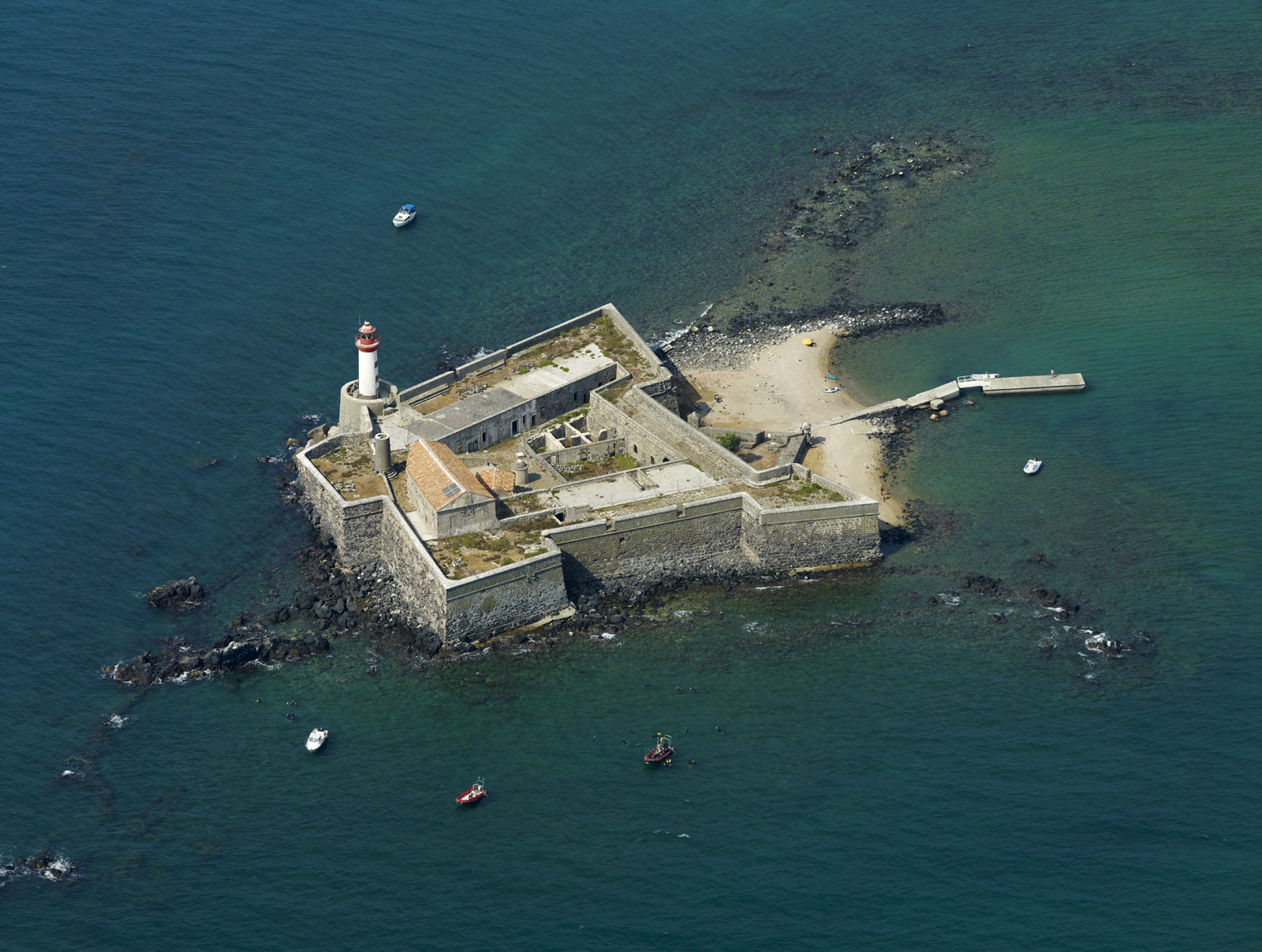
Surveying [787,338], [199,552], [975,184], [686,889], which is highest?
[975,184]

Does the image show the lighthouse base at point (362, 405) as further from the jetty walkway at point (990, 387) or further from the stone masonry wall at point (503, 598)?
the jetty walkway at point (990, 387)

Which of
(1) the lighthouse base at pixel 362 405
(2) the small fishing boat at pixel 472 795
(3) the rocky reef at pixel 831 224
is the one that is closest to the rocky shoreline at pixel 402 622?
(1) the lighthouse base at pixel 362 405

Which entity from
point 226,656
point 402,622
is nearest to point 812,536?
point 402,622

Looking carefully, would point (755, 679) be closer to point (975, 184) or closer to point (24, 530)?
point (24, 530)

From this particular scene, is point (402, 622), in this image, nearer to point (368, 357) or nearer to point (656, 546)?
point (656, 546)

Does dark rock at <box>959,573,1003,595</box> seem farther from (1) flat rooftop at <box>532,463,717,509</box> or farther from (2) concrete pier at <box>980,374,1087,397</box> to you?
(2) concrete pier at <box>980,374,1087,397</box>

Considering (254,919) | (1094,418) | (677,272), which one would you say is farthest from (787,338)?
(254,919)
